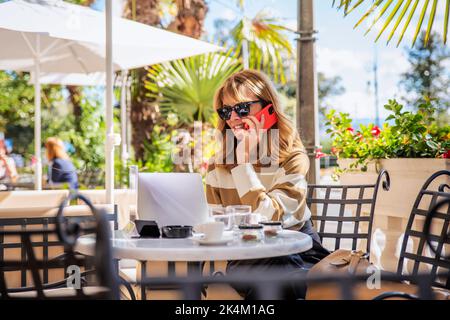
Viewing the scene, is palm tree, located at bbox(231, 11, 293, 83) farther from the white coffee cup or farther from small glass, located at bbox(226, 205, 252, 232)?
the white coffee cup

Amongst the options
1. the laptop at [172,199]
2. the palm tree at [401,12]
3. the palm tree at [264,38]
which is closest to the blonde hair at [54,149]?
the palm tree at [264,38]

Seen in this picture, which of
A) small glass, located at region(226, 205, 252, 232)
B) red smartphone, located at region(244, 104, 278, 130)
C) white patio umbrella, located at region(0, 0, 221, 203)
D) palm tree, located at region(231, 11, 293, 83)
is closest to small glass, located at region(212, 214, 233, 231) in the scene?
small glass, located at region(226, 205, 252, 232)

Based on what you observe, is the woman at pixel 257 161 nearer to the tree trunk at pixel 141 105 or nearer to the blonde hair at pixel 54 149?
the blonde hair at pixel 54 149

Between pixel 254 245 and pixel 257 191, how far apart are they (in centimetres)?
59

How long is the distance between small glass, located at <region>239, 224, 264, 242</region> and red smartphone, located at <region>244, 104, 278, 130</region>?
2.45 feet

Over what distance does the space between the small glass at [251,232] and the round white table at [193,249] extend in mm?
26

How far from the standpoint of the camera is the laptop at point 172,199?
2.07m

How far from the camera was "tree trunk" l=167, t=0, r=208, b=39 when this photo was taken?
8.74 meters

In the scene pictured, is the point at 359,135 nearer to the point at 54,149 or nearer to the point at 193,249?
the point at 193,249

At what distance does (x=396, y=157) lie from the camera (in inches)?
134

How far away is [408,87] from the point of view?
25734mm

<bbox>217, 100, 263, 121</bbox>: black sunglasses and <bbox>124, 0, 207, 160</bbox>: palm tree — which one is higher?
<bbox>124, 0, 207, 160</bbox>: palm tree

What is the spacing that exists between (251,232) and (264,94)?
2.96ft

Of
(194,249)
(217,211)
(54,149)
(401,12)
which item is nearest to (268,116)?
(217,211)
